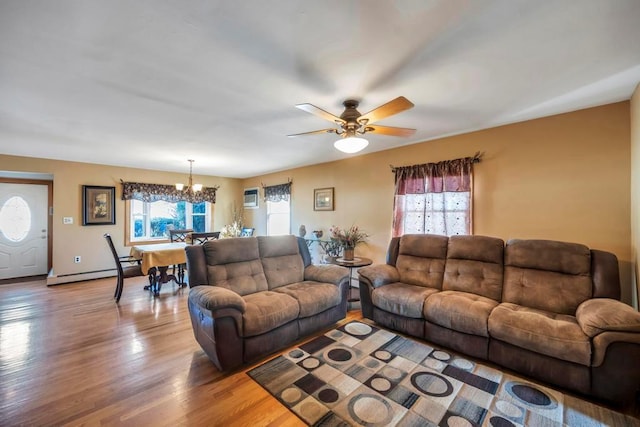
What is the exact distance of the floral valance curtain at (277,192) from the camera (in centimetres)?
606

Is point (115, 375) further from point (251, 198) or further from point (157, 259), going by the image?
point (251, 198)

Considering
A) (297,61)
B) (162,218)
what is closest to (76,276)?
(162,218)

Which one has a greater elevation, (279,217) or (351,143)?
Result: (351,143)

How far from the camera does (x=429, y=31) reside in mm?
1526

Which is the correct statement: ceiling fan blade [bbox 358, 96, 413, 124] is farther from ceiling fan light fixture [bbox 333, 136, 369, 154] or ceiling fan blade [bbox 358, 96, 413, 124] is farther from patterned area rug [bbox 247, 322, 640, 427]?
patterned area rug [bbox 247, 322, 640, 427]

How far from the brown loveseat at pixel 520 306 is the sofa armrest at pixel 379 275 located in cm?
1

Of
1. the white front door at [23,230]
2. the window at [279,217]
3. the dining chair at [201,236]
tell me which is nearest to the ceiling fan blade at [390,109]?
the dining chair at [201,236]

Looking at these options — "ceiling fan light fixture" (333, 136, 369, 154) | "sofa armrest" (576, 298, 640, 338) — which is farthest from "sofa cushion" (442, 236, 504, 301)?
"ceiling fan light fixture" (333, 136, 369, 154)

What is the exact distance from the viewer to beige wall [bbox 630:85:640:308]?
217 centimetres

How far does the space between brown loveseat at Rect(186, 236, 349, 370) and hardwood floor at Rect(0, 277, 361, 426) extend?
0.28 meters

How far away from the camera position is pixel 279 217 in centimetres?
651

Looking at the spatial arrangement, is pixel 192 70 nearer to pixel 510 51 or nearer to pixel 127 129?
pixel 127 129

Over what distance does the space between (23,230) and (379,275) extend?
7.11 m

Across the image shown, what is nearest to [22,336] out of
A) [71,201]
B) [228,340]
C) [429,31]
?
[228,340]
